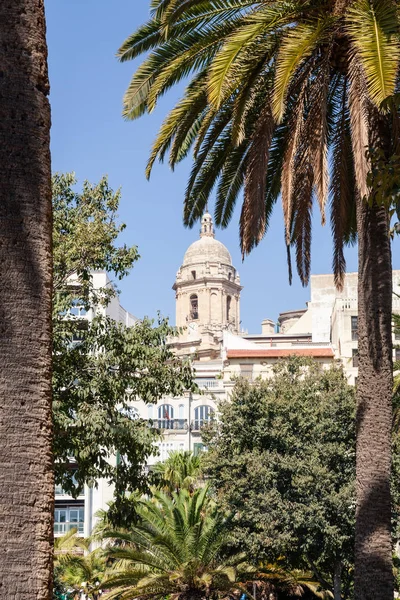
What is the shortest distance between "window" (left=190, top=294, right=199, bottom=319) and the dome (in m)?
5.58

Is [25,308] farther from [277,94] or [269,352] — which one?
[269,352]

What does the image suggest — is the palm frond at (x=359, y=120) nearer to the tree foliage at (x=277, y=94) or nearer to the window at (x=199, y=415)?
the tree foliage at (x=277, y=94)

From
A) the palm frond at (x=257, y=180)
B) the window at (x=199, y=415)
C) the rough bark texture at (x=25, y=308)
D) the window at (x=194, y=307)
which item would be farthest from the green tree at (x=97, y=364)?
the window at (x=194, y=307)

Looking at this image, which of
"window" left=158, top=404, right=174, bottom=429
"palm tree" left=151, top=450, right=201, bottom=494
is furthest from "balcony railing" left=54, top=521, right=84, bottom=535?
"window" left=158, top=404, right=174, bottom=429

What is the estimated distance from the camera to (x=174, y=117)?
529 inches

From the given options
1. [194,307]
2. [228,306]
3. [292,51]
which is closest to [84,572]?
[292,51]

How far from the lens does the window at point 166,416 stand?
6438cm

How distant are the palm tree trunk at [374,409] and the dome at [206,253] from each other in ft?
425

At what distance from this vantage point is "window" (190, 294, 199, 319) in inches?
5536

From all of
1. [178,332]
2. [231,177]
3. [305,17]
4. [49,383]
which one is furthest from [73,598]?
[49,383]

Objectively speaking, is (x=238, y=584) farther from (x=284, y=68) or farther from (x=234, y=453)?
(x=284, y=68)

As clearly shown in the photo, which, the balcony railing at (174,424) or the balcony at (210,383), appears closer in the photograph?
the balcony railing at (174,424)

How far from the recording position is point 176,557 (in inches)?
1226

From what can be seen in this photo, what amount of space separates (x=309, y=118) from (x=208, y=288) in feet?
414
